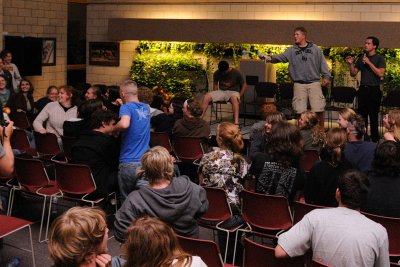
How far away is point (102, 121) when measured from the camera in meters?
5.53

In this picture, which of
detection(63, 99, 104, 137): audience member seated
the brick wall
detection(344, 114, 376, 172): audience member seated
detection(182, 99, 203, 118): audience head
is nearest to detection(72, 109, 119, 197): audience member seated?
detection(63, 99, 104, 137): audience member seated

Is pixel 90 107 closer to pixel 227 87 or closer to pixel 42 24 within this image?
pixel 227 87

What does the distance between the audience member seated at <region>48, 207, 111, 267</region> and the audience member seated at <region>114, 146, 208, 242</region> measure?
123 cm

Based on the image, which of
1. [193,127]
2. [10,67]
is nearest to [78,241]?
[193,127]

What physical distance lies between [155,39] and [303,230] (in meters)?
11.1

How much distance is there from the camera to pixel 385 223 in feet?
12.7

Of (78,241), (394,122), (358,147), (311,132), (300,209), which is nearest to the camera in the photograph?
(78,241)

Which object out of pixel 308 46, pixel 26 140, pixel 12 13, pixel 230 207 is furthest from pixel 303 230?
pixel 12 13

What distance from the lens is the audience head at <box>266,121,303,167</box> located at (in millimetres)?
4652

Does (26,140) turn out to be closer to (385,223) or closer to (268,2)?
(385,223)

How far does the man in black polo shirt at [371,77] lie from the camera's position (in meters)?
9.22

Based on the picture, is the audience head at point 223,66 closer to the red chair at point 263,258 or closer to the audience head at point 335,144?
the audience head at point 335,144

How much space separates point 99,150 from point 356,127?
248cm

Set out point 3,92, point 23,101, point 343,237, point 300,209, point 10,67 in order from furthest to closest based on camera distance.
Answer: point 10,67 → point 3,92 → point 23,101 → point 300,209 → point 343,237
